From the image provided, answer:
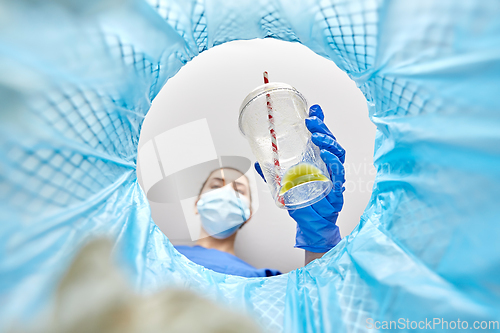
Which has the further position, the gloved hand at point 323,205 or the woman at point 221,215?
the woman at point 221,215

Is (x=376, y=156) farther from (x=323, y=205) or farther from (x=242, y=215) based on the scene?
(x=242, y=215)

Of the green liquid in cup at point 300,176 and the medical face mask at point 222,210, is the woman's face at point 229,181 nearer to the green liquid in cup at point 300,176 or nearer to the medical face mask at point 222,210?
the medical face mask at point 222,210

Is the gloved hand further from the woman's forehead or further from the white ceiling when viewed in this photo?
the woman's forehead

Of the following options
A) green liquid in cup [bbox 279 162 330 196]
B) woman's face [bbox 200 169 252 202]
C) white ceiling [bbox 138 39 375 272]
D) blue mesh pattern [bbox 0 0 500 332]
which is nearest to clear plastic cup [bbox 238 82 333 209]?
green liquid in cup [bbox 279 162 330 196]

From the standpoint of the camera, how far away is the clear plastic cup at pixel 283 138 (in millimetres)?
806

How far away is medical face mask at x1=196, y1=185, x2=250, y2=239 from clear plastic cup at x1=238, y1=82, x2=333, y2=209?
2.58 feet

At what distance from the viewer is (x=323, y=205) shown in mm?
997

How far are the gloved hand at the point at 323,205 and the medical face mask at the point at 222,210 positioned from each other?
581 mm

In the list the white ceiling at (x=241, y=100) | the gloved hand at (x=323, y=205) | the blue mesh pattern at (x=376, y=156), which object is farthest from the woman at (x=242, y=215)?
the blue mesh pattern at (x=376, y=156)

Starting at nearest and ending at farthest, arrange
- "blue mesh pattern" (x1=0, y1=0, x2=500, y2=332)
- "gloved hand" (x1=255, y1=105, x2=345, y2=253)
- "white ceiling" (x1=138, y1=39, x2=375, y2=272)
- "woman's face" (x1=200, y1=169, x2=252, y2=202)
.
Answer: "blue mesh pattern" (x1=0, y1=0, x2=500, y2=332) < "gloved hand" (x1=255, y1=105, x2=345, y2=253) < "white ceiling" (x1=138, y1=39, x2=375, y2=272) < "woman's face" (x1=200, y1=169, x2=252, y2=202)

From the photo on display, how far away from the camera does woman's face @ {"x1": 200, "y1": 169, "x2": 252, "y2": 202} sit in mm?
1732

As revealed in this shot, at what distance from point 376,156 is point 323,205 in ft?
1.08

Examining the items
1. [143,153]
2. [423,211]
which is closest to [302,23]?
[423,211]

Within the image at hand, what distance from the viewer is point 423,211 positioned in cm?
50
